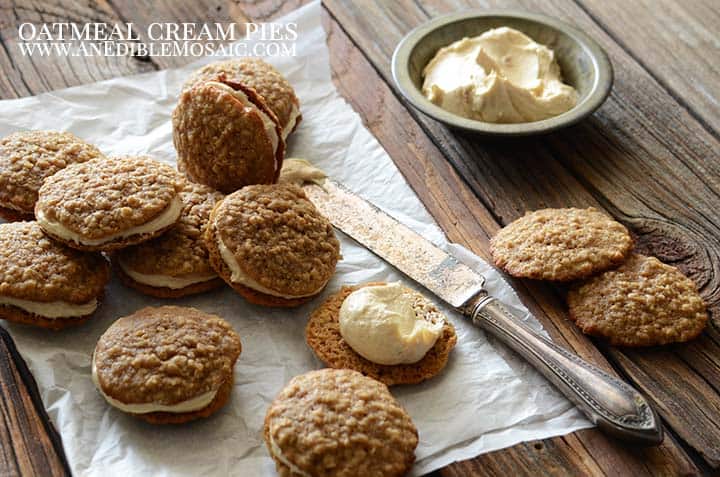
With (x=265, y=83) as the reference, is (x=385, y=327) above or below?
below

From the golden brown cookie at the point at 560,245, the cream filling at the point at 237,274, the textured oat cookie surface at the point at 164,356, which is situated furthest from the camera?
the golden brown cookie at the point at 560,245

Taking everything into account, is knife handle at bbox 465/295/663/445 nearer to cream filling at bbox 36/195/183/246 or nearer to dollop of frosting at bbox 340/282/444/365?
dollop of frosting at bbox 340/282/444/365

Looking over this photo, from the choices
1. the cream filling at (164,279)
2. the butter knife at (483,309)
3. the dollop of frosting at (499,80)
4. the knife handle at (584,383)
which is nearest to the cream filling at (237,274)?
the cream filling at (164,279)

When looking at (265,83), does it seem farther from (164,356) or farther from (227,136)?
(164,356)

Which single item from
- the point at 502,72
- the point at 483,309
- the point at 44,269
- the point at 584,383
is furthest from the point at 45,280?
the point at 502,72

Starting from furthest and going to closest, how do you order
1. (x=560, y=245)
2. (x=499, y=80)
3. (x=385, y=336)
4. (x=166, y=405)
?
(x=499, y=80) → (x=560, y=245) → (x=385, y=336) → (x=166, y=405)

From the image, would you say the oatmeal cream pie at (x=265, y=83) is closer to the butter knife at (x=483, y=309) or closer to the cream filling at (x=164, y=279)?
the butter knife at (x=483, y=309)
